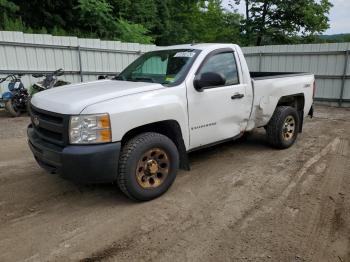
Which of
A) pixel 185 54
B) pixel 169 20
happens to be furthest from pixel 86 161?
pixel 169 20

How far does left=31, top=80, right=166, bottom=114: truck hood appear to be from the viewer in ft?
11.2

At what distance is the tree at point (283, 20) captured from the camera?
78.6 ft

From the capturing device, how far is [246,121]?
5.18 meters

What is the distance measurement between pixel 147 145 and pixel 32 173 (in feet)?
7.35

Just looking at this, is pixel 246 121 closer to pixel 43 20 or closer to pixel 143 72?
pixel 143 72

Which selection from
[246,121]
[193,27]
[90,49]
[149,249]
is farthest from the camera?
[193,27]

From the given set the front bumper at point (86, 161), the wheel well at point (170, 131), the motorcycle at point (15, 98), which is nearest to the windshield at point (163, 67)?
the wheel well at point (170, 131)

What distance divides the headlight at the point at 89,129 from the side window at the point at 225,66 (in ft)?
5.98

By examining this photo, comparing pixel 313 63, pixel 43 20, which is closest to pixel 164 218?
pixel 313 63

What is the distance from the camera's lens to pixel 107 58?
477 inches

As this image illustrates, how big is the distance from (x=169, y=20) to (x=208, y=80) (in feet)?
71.1

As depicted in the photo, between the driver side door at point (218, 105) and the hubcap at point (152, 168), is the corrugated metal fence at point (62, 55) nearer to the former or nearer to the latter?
the driver side door at point (218, 105)

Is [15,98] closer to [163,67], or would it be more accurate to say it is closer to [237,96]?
[163,67]

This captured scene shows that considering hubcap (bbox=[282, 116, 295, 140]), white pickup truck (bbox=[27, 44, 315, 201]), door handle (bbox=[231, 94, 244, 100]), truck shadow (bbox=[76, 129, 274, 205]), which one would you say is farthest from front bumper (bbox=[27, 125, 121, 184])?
hubcap (bbox=[282, 116, 295, 140])
